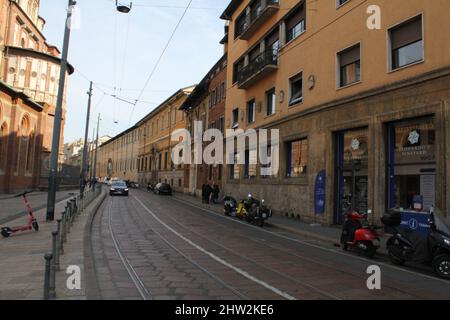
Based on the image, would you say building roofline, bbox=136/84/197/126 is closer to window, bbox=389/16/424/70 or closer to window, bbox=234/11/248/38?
window, bbox=234/11/248/38

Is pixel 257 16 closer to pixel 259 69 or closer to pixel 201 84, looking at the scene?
pixel 259 69

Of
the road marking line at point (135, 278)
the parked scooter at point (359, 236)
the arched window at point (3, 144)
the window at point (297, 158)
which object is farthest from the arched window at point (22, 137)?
the parked scooter at point (359, 236)

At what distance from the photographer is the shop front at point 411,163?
13078 millimetres

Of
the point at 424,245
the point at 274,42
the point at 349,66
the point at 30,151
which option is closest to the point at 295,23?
the point at 274,42

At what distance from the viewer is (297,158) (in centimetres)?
2147

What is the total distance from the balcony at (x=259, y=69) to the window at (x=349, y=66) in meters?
6.55

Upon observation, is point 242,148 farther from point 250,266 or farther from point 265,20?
point 250,266

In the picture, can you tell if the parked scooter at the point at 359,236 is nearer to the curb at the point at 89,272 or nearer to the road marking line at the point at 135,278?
the road marking line at the point at 135,278

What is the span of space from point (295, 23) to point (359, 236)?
48.9 ft

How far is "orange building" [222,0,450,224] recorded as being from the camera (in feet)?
42.6

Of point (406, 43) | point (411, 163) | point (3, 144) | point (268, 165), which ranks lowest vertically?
point (411, 163)

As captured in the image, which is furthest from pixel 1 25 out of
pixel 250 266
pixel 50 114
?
pixel 250 266

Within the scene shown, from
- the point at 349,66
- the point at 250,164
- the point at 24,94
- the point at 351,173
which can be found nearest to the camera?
the point at 351,173

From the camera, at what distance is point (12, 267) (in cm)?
785
